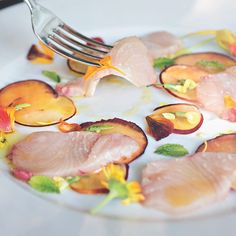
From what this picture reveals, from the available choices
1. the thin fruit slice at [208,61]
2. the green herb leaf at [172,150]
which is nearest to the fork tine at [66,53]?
the thin fruit slice at [208,61]

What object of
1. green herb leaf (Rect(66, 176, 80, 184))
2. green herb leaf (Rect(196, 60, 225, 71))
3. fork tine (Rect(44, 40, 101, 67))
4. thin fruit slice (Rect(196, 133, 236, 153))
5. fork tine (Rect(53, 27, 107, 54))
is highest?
fork tine (Rect(53, 27, 107, 54))

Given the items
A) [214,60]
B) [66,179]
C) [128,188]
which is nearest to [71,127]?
[66,179]

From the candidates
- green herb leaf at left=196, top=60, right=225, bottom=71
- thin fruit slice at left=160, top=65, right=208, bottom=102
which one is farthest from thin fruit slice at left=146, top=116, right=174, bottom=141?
green herb leaf at left=196, top=60, right=225, bottom=71

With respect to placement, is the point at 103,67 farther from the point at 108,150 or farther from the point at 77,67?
the point at 108,150

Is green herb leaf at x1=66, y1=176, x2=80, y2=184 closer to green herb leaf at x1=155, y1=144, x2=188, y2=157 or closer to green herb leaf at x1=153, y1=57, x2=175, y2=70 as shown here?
green herb leaf at x1=155, y1=144, x2=188, y2=157

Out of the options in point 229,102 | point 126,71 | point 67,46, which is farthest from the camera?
point 67,46

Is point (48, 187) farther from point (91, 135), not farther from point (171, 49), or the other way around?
point (171, 49)

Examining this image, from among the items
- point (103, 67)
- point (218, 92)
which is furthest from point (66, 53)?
point (218, 92)
